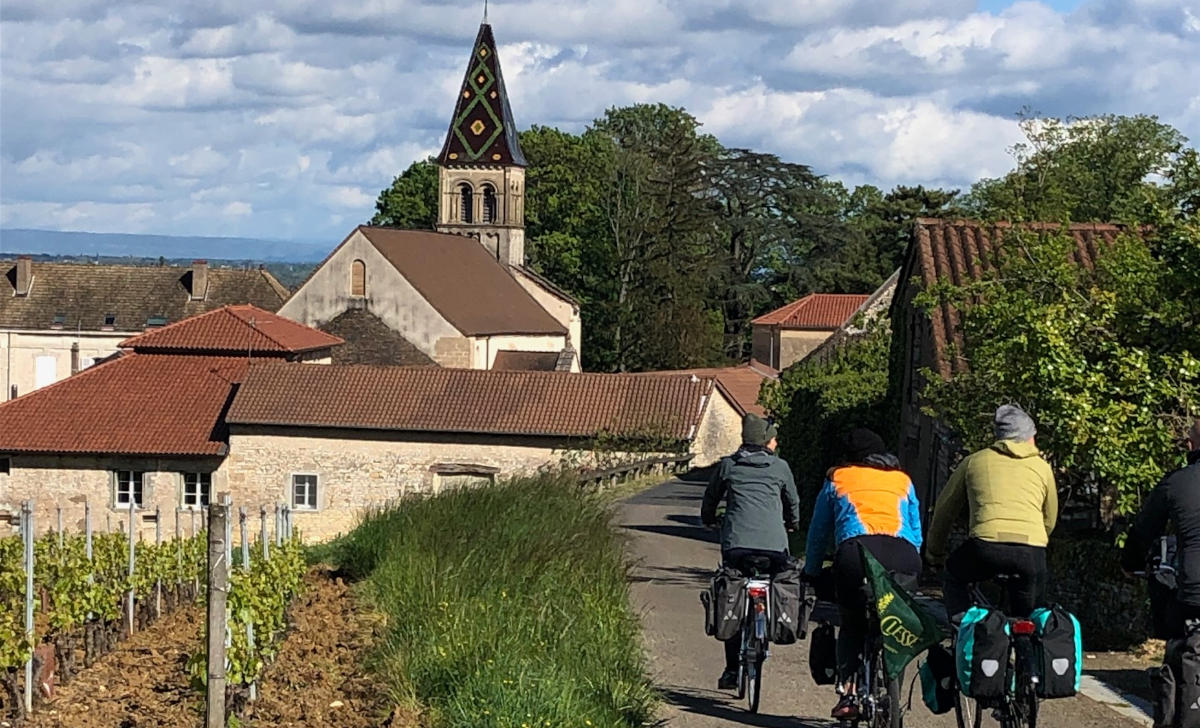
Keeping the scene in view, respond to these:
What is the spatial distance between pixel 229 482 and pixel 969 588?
3663 centimetres

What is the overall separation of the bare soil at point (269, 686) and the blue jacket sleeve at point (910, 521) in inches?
108

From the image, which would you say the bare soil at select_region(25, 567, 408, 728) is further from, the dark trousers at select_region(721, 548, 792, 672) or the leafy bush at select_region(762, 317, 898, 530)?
the leafy bush at select_region(762, 317, 898, 530)

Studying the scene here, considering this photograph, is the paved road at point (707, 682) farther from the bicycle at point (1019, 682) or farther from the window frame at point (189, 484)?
the window frame at point (189, 484)

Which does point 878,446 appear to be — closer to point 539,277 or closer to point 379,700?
point 379,700

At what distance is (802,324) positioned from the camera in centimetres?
7762

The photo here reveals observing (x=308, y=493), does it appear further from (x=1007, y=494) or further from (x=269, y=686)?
(x=1007, y=494)

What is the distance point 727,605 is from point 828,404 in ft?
69.6

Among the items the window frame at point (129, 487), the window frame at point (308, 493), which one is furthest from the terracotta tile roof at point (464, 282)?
the window frame at point (129, 487)

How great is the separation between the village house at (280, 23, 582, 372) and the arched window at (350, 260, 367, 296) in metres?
0.04

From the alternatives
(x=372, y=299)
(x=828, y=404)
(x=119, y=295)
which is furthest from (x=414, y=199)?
(x=828, y=404)

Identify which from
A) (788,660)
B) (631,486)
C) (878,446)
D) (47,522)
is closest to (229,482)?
(47,522)

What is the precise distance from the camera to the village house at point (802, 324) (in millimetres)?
77375

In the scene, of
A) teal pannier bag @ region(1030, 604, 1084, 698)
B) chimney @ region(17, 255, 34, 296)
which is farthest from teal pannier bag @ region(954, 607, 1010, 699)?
chimney @ region(17, 255, 34, 296)

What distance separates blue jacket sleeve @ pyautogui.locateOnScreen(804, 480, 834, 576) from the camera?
841 centimetres
